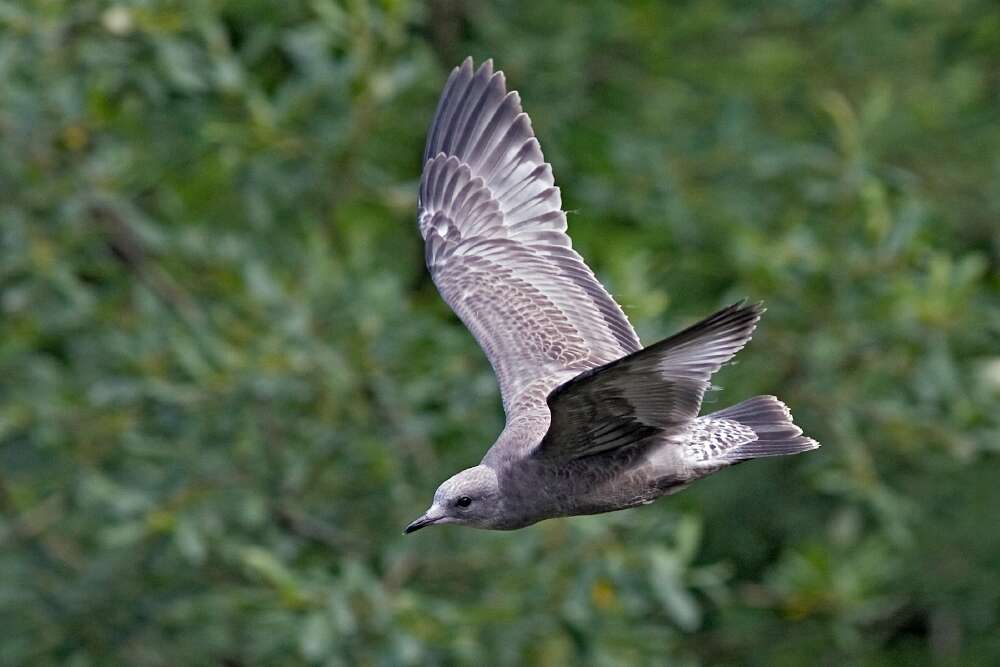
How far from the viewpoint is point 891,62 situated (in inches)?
359

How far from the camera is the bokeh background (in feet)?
22.4

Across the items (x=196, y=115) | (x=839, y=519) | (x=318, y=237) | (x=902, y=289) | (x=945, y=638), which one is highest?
(x=196, y=115)

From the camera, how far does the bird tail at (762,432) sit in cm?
458

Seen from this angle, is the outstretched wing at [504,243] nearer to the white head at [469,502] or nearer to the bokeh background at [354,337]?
the white head at [469,502]

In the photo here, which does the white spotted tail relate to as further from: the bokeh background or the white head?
the bokeh background

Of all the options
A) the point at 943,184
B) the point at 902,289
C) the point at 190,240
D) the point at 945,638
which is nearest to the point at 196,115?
the point at 190,240

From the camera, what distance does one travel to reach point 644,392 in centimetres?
434

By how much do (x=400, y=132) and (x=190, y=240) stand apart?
4.25 ft

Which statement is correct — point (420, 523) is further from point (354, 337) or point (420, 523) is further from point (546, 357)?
point (354, 337)

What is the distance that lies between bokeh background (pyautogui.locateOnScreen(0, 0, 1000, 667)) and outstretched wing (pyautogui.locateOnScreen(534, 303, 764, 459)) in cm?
197

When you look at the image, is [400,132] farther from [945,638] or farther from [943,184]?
[945,638]

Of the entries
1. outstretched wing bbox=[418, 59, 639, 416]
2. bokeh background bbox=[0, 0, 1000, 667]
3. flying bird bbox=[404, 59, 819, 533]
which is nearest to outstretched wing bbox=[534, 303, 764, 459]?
flying bird bbox=[404, 59, 819, 533]

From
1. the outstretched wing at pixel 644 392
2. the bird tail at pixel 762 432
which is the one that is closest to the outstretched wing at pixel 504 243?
the bird tail at pixel 762 432

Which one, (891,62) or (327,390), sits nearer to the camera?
(327,390)
